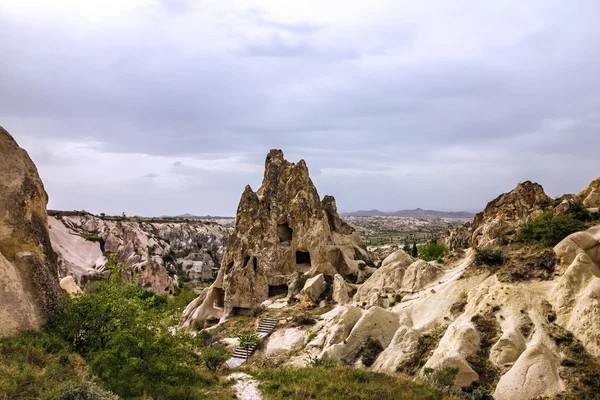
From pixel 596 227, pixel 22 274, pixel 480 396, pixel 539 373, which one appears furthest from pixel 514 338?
pixel 22 274

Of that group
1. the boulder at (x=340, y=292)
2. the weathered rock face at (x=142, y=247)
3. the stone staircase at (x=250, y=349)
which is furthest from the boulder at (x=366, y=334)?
the weathered rock face at (x=142, y=247)

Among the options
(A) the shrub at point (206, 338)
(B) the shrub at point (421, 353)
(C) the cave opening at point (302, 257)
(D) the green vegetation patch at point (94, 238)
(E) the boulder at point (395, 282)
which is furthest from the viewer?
(D) the green vegetation patch at point (94, 238)

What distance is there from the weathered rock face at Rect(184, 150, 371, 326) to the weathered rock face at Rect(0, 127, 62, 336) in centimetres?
1894

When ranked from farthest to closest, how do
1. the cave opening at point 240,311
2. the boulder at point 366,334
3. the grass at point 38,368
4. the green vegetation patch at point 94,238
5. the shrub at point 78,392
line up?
the green vegetation patch at point 94,238 → the cave opening at point 240,311 → the boulder at point 366,334 → the grass at point 38,368 → the shrub at point 78,392

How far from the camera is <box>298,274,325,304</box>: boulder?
1141 inches

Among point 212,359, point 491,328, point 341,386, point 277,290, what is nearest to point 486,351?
point 491,328

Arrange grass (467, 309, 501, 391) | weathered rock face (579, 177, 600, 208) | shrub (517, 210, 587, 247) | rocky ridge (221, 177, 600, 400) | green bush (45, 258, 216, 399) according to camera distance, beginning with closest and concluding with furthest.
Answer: green bush (45, 258, 216, 399) → rocky ridge (221, 177, 600, 400) → grass (467, 309, 501, 391) → shrub (517, 210, 587, 247) → weathered rock face (579, 177, 600, 208)

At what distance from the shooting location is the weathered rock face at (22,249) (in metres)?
12.2

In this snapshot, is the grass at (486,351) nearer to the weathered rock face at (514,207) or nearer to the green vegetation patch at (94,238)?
the weathered rock face at (514,207)

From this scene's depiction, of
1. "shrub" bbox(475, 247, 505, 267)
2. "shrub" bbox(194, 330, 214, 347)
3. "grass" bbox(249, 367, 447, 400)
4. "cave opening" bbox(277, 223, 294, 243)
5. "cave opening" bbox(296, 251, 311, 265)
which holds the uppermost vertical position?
"cave opening" bbox(277, 223, 294, 243)

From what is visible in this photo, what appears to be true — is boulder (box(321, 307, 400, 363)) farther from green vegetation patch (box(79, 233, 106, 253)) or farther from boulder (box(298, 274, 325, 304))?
green vegetation patch (box(79, 233, 106, 253))

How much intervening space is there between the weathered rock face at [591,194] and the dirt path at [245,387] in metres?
24.9

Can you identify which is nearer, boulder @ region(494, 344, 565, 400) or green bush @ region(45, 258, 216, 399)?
green bush @ region(45, 258, 216, 399)

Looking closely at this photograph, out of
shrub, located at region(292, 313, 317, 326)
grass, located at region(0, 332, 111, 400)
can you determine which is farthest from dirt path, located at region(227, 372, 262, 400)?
shrub, located at region(292, 313, 317, 326)
